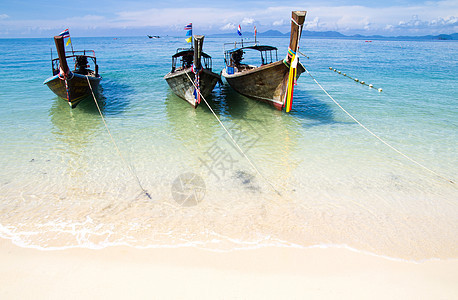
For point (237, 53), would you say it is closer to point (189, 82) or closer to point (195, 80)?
point (189, 82)

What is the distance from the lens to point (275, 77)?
12.0 m

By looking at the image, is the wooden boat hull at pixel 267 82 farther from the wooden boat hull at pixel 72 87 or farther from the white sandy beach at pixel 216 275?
the white sandy beach at pixel 216 275

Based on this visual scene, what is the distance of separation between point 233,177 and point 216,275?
3247 mm

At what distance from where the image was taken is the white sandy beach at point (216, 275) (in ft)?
12.6

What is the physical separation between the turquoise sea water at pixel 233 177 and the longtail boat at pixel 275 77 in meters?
0.67

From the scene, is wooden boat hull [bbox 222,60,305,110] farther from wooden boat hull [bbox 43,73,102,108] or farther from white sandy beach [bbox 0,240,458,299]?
white sandy beach [bbox 0,240,458,299]

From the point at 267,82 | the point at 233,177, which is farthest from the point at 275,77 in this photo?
the point at 233,177

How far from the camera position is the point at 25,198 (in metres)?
6.11

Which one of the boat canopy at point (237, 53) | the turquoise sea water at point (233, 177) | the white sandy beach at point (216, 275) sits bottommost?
the white sandy beach at point (216, 275)

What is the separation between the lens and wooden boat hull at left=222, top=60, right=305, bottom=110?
11664 millimetres

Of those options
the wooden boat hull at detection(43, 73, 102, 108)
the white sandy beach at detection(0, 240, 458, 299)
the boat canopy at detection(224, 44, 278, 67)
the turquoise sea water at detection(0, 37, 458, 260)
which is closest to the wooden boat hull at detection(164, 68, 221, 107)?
the turquoise sea water at detection(0, 37, 458, 260)

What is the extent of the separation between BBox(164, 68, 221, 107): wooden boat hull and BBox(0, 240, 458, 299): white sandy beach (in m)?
9.21

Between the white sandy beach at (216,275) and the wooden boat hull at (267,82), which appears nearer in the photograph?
the white sandy beach at (216,275)

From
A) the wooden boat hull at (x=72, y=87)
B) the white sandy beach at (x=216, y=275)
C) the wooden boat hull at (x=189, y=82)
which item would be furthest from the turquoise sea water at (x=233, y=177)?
the wooden boat hull at (x=189, y=82)
